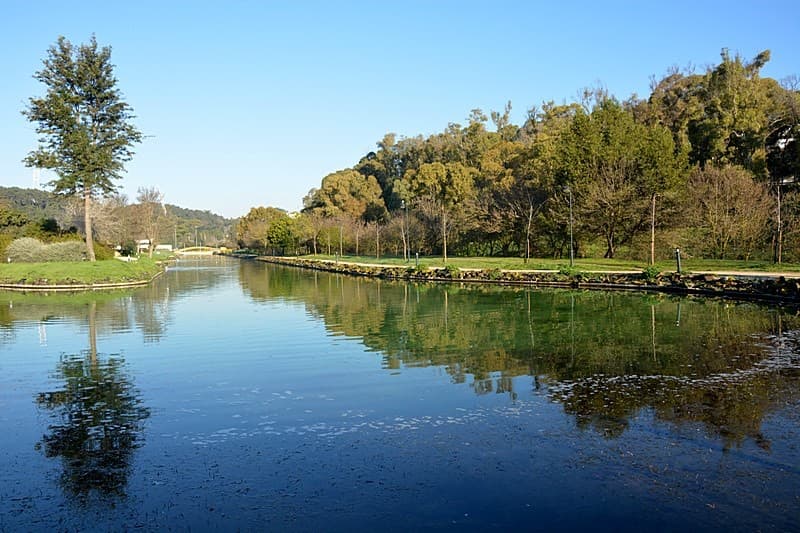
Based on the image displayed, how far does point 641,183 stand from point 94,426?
39.8 meters

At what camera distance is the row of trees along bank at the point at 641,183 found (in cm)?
4034

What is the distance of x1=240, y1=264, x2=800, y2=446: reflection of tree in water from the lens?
31.2ft

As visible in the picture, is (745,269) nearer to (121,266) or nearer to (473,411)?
(473,411)

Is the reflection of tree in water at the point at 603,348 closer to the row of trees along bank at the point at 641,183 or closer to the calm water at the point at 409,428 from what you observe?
the calm water at the point at 409,428

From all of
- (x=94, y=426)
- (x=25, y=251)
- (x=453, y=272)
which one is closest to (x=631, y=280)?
(x=453, y=272)

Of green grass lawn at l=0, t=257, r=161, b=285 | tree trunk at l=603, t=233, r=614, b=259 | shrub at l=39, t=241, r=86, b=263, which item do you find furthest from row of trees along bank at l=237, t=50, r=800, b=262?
shrub at l=39, t=241, r=86, b=263

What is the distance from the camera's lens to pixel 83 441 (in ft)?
27.9

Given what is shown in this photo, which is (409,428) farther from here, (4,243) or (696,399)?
(4,243)

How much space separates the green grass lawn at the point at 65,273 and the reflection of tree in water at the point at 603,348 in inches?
644

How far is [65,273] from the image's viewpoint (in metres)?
36.1

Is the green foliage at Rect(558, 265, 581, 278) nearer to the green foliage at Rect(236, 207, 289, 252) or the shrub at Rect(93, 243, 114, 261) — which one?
the shrub at Rect(93, 243, 114, 261)

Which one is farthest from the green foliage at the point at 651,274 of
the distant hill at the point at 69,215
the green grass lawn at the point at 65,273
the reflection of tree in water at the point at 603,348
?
the distant hill at the point at 69,215

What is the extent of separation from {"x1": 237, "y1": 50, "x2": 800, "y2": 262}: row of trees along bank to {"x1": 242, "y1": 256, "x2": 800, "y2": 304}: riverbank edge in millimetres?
5854

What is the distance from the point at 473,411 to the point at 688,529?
410cm
